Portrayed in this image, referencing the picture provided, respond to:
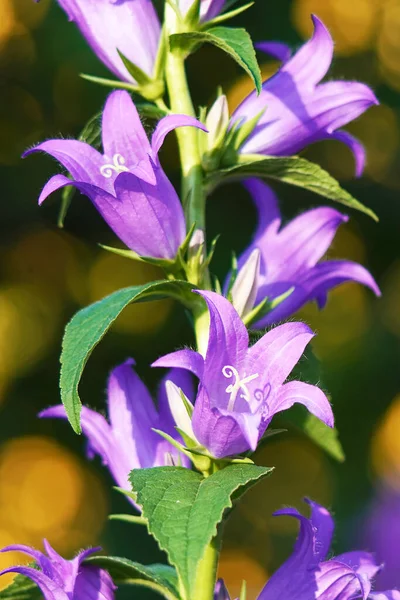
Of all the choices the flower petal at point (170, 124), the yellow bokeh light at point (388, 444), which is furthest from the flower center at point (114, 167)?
the yellow bokeh light at point (388, 444)

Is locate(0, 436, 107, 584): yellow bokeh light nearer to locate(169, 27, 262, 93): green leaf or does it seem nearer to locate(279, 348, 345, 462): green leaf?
locate(279, 348, 345, 462): green leaf

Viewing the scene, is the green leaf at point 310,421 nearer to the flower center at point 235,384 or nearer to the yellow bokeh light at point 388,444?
the flower center at point 235,384

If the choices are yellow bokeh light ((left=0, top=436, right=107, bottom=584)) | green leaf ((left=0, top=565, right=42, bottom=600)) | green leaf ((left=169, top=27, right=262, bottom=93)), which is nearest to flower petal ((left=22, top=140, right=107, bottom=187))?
green leaf ((left=169, top=27, right=262, bottom=93))

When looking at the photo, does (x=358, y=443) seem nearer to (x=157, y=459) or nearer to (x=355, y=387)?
(x=355, y=387)

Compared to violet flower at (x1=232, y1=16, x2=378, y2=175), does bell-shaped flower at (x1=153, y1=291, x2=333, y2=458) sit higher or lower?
lower

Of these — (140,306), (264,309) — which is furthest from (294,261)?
(140,306)

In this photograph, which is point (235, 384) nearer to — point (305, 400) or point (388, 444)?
point (305, 400)
